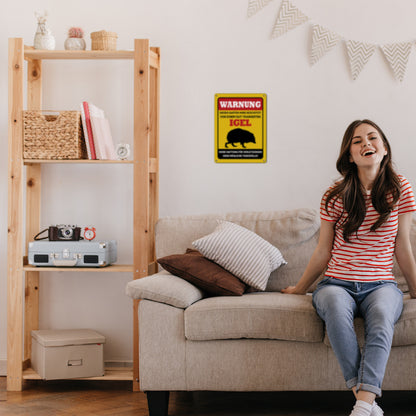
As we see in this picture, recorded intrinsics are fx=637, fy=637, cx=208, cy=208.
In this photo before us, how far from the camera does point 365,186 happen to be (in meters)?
2.59

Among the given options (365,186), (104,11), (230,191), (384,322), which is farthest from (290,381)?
(104,11)

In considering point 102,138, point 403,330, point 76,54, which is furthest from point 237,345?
point 76,54

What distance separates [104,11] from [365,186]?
1747mm

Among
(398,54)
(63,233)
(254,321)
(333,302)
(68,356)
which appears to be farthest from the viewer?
(398,54)

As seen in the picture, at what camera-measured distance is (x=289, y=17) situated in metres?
3.36

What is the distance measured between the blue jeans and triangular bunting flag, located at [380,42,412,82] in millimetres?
1358

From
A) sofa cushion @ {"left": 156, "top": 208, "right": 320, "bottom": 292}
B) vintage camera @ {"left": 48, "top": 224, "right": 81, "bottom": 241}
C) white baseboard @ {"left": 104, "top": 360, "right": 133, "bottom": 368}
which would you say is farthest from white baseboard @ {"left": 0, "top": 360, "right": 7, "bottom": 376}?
sofa cushion @ {"left": 156, "top": 208, "right": 320, "bottom": 292}

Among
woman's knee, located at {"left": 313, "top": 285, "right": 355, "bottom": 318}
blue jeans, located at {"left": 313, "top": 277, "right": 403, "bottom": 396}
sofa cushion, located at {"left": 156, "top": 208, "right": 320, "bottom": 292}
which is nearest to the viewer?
blue jeans, located at {"left": 313, "top": 277, "right": 403, "bottom": 396}

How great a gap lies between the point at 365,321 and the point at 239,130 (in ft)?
4.69

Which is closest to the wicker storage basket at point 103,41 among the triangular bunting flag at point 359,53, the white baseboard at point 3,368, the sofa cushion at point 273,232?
the sofa cushion at point 273,232

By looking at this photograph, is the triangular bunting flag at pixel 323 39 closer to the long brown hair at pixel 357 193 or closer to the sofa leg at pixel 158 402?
the long brown hair at pixel 357 193

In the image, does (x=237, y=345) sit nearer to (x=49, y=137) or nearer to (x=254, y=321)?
(x=254, y=321)

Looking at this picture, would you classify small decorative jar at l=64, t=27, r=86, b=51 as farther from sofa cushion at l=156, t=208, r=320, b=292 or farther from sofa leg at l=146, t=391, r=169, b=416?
sofa leg at l=146, t=391, r=169, b=416

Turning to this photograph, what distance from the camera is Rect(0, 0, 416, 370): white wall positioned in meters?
3.36
